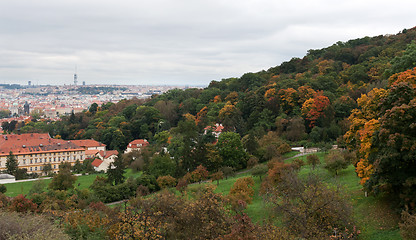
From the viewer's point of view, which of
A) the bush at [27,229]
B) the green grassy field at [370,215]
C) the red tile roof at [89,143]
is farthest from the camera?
the red tile roof at [89,143]

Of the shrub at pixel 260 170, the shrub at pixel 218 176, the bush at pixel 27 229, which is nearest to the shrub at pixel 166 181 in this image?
the shrub at pixel 218 176

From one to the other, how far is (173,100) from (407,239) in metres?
59.8

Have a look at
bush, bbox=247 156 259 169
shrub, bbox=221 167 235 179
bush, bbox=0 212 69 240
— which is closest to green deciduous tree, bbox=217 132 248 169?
bush, bbox=247 156 259 169

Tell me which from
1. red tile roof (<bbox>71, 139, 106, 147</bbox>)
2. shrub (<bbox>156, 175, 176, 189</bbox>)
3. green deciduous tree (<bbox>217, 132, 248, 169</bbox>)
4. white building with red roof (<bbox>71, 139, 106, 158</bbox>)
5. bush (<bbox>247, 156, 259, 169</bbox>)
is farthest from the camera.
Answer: red tile roof (<bbox>71, 139, 106, 147</bbox>)

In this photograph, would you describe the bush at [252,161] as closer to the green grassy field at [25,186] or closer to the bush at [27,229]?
the green grassy field at [25,186]

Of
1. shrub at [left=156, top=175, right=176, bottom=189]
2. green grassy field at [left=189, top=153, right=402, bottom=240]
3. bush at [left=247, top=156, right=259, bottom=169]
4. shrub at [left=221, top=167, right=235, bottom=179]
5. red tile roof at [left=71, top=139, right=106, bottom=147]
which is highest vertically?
green grassy field at [left=189, top=153, right=402, bottom=240]

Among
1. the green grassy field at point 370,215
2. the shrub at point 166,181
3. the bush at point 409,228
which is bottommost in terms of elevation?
the shrub at point 166,181

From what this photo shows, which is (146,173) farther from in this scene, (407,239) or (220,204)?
(407,239)

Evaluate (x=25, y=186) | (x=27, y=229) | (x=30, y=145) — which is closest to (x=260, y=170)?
(x=27, y=229)

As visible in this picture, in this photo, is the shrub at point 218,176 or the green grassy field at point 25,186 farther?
the green grassy field at point 25,186

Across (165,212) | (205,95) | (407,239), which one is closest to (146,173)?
(165,212)

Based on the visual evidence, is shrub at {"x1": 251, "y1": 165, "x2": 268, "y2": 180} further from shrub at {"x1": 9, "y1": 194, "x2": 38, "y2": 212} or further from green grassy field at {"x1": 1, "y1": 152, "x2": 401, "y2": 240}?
shrub at {"x1": 9, "y1": 194, "x2": 38, "y2": 212}

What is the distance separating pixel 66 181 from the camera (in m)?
28.9

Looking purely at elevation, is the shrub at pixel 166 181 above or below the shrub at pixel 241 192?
below
